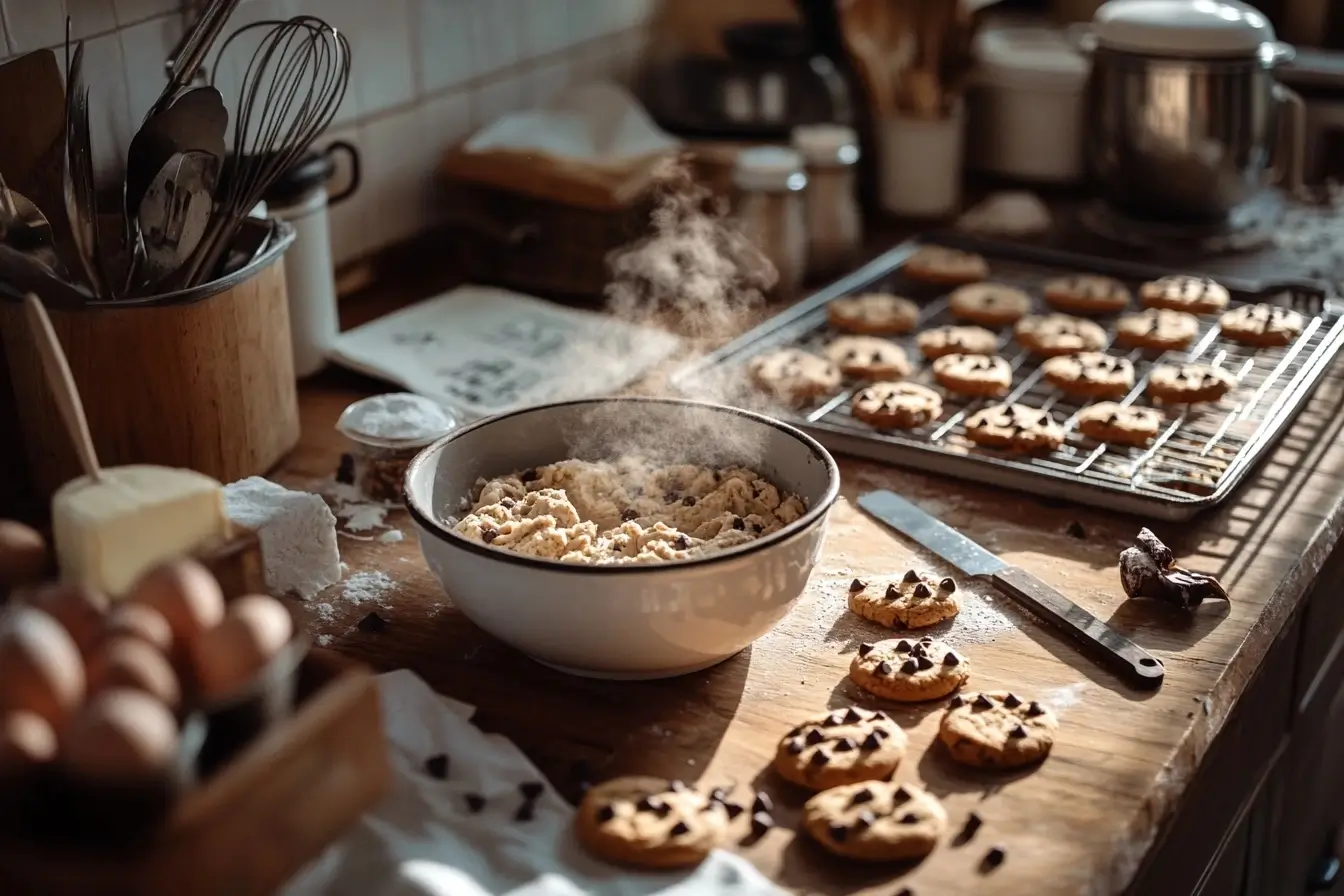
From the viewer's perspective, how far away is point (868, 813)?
0.82 metres

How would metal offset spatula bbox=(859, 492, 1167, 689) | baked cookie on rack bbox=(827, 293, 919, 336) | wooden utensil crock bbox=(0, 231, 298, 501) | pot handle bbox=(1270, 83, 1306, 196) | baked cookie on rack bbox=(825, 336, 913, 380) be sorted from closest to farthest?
metal offset spatula bbox=(859, 492, 1167, 689) < wooden utensil crock bbox=(0, 231, 298, 501) < baked cookie on rack bbox=(825, 336, 913, 380) < baked cookie on rack bbox=(827, 293, 919, 336) < pot handle bbox=(1270, 83, 1306, 196)

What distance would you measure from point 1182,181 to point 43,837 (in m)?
1.60

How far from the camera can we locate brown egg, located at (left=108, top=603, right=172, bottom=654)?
68 cm

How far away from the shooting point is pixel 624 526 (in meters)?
1.03

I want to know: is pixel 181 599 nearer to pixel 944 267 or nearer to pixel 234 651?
pixel 234 651

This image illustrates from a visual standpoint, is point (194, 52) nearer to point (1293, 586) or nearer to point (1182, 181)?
point (1293, 586)

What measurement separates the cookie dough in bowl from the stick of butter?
6.0 inches

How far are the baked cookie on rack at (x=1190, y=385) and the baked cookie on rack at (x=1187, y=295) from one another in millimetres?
213

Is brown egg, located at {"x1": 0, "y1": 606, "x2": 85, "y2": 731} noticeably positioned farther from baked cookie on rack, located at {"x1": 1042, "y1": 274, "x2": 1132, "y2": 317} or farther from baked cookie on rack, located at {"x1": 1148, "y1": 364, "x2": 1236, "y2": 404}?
baked cookie on rack, located at {"x1": 1042, "y1": 274, "x2": 1132, "y2": 317}

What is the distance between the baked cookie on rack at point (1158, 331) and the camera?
1546 millimetres

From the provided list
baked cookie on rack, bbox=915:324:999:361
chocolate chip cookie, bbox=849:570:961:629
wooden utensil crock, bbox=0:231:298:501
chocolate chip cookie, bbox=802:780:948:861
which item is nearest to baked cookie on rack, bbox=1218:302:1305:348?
baked cookie on rack, bbox=915:324:999:361

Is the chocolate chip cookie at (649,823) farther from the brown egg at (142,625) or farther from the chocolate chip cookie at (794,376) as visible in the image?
the chocolate chip cookie at (794,376)

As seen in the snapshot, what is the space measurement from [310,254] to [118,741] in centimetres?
90

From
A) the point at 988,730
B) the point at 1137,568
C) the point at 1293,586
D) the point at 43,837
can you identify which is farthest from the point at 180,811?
the point at 1293,586
